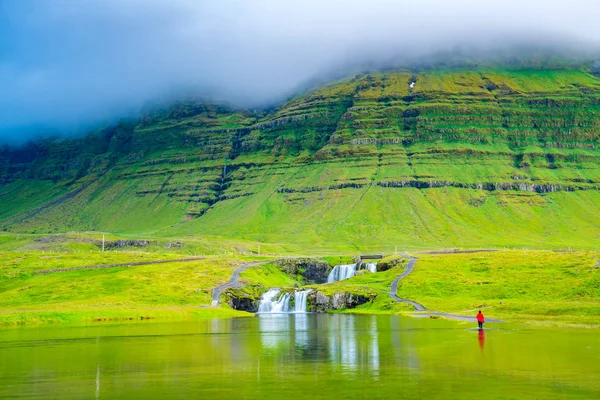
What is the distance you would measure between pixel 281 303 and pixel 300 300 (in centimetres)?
501

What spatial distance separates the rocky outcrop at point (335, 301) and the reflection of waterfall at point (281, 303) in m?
2.17

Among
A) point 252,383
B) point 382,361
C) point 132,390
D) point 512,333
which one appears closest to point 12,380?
point 132,390

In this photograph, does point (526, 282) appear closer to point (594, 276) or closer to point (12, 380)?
point (594, 276)

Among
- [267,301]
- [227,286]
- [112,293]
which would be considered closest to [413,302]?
[267,301]

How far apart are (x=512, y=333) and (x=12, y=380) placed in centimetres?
5731

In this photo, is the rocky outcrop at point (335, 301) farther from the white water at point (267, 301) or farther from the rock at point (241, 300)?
the rock at point (241, 300)

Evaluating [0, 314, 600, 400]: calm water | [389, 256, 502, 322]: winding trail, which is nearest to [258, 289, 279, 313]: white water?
[389, 256, 502, 322]: winding trail

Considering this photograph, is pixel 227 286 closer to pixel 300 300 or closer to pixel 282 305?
pixel 282 305

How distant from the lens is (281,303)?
Result: 6442 inches

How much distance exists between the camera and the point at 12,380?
53625 millimetres

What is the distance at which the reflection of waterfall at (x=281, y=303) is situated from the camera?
529ft

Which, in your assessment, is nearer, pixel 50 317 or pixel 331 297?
pixel 50 317

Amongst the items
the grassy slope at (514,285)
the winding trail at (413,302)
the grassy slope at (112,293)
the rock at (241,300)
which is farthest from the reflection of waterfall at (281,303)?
the grassy slope at (514,285)

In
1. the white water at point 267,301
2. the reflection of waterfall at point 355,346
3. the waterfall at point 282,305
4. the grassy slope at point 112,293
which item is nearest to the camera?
the reflection of waterfall at point 355,346
